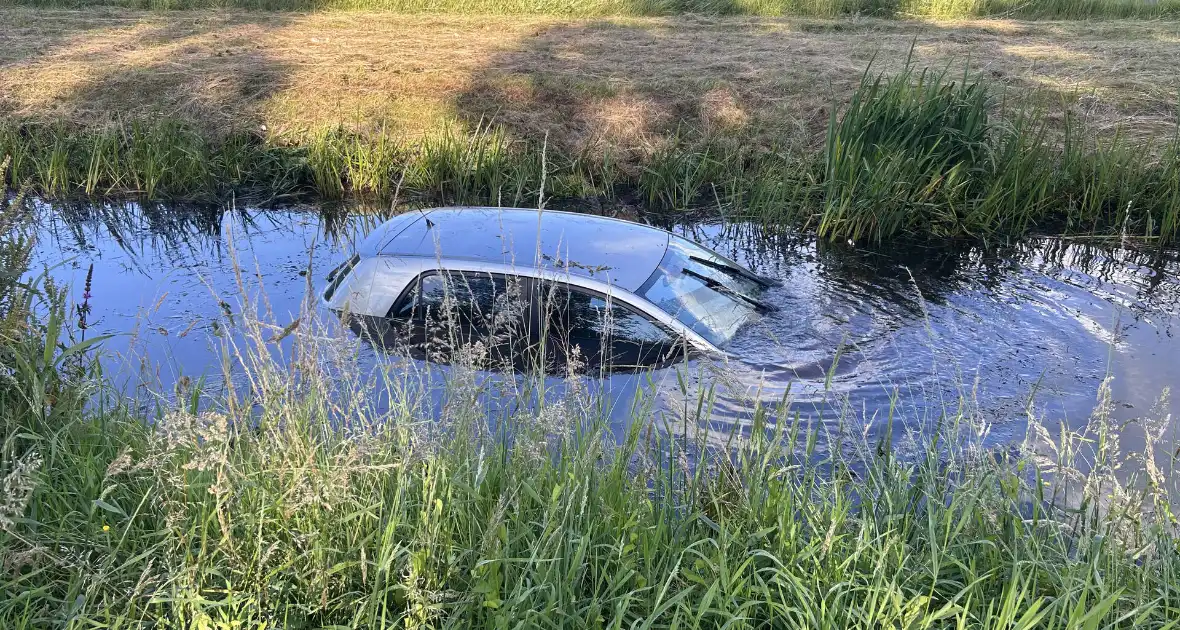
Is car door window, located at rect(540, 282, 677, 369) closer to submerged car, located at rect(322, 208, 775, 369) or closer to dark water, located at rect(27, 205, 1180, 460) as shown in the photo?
submerged car, located at rect(322, 208, 775, 369)

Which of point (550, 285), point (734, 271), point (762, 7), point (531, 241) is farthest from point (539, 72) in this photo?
point (762, 7)

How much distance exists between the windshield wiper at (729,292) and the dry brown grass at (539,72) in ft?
14.7

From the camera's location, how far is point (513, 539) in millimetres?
2893

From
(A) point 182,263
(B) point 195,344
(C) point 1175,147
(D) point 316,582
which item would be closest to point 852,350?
(D) point 316,582

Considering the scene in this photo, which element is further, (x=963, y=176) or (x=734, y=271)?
(x=963, y=176)

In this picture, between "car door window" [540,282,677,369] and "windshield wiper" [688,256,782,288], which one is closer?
"car door window" [540,282,677,369]

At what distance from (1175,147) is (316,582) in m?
9.45

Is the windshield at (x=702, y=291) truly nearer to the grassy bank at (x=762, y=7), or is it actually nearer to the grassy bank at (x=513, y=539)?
the grassy bank at (x=513, y=539)

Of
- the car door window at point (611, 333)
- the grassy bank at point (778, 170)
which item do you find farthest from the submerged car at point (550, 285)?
the grassy bank at point (778, 170)

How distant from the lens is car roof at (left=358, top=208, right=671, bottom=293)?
5.23 m

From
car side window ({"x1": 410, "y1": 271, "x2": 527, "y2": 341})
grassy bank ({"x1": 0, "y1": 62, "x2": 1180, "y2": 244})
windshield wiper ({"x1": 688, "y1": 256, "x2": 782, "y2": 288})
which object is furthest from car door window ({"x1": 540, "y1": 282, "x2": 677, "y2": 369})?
grassy bank ({"x1": 0, "y1": 62, "x2": 1180, "y2": 244})

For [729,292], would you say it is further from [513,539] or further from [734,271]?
[513,539]

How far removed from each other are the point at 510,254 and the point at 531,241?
0.55 ft

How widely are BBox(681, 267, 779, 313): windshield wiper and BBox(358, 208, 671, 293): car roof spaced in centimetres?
27
